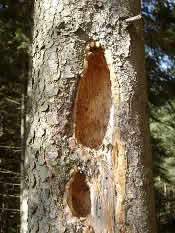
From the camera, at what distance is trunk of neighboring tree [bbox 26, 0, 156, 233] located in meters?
1.78

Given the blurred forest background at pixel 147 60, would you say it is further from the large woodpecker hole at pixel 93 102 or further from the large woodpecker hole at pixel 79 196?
the large woodpecker hole at pixel 79 196

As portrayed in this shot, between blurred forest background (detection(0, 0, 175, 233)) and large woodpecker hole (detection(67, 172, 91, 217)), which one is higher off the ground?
blurred forest background (detection(0, 0, 175, 233))

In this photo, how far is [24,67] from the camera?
7.79m

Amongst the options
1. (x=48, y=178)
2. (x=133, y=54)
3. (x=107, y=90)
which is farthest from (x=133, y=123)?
(x=48, y=178)

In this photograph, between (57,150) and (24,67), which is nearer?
(57,150)

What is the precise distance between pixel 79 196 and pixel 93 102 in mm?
487

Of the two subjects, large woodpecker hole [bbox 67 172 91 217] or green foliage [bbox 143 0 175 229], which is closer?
large woodpecker hole [bbox 67 172 91 217]

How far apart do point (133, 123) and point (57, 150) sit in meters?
0.40

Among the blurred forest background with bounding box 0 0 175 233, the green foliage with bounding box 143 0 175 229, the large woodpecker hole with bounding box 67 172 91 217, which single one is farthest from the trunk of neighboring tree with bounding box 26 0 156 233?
the green foliage with bounding box 143 0 175 229

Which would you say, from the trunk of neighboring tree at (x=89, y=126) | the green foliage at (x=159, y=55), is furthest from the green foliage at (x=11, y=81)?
the trunk of neighboring tree at (x=89, y=126)

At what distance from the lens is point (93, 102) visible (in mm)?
1964

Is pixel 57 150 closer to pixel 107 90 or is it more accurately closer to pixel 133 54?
pixel 107 90

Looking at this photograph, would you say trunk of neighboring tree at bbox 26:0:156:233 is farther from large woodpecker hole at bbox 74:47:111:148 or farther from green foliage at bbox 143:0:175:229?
green foliage at bbox 143:0:175:229

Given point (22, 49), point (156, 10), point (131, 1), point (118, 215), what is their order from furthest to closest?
point (156, 10), point (22, 49), point (131, 1), point (118, 215)
